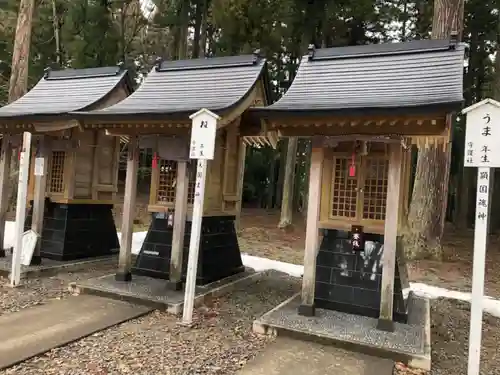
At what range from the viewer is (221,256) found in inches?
288

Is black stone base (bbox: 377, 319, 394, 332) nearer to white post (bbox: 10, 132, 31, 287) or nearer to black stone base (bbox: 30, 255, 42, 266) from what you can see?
white post (bbox: 10, 132, 31, 287)

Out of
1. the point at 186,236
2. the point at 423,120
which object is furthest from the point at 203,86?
the point at 423,120

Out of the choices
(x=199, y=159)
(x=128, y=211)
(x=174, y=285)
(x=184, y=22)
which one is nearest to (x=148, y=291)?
(x=174, y=285)

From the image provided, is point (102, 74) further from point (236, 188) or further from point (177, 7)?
point (177, 7)

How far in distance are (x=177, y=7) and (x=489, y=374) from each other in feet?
49.3

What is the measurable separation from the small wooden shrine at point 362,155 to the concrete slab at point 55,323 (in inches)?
97.3

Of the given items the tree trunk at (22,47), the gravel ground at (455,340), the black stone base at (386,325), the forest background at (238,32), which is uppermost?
the forest background at (238,32)

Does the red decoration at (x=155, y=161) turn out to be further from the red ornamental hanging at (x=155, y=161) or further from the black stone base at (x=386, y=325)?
the black stone base at (x=386, y=325)

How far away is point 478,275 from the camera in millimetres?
3826

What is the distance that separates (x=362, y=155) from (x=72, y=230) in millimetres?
5676

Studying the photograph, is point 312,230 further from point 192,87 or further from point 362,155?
point 192,87

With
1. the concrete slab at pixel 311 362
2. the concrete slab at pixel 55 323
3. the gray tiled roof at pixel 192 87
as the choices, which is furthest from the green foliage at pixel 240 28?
the concrete slab at pixel 311 362

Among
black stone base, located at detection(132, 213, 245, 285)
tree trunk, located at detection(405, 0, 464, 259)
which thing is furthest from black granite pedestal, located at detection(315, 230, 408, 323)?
tree trunk, located at detection(405, 0, 464, 259)

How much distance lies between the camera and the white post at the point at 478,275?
3.78m
